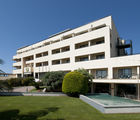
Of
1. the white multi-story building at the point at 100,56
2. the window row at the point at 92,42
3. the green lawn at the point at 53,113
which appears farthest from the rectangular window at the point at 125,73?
the green lawn at the point at 53,113

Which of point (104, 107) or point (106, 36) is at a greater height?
point (106, 36)

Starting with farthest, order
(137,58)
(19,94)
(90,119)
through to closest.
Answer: (19,94)
(137,58)
(90,119)

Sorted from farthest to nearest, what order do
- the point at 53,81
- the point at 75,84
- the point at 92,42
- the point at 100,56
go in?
1. the point at 92,42
2. the point at 100,56
3. the point at 53,81
4. the point at 75,84

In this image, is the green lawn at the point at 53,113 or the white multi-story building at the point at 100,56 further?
the white multi-story building at the point at 100,56

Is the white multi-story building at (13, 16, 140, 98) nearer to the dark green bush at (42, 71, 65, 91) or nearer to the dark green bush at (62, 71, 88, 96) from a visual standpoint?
the dark green bush at (62, 71, 88, 96)

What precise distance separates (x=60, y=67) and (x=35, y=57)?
11838 millimetres

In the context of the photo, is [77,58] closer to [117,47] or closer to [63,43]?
[63,43]

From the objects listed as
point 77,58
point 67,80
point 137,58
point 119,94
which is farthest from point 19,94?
point 137,58

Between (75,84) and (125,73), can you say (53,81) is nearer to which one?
(75,84)

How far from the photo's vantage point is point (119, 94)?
61.3 feet

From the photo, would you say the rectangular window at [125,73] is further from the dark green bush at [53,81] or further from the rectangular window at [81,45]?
the dark green bush at [53,81]

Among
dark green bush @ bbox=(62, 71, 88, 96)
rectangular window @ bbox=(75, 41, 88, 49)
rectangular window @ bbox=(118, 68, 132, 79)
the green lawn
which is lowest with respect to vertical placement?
the green lawn

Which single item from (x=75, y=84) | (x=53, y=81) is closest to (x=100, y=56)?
(x=75, y=84)

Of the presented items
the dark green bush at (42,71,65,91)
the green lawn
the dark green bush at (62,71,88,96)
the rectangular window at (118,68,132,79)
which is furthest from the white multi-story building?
the green lawn
